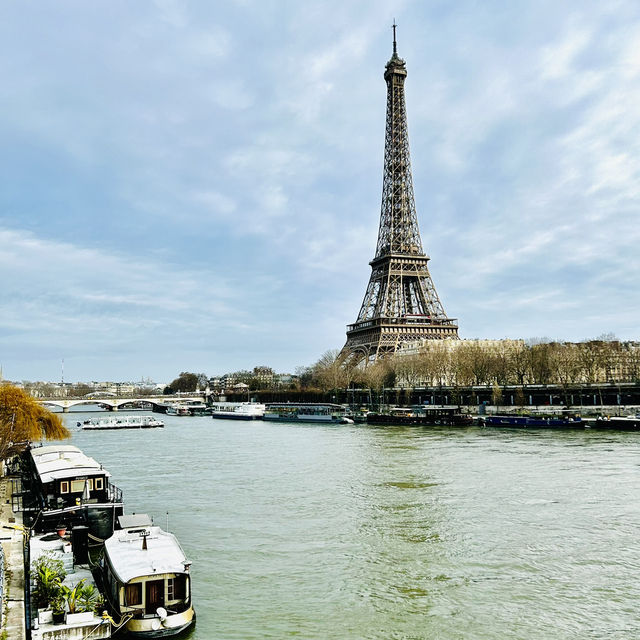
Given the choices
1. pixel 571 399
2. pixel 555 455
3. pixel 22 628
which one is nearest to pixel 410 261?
pixel 571 399

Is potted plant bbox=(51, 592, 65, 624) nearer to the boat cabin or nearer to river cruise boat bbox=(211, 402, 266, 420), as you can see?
the boat cabin

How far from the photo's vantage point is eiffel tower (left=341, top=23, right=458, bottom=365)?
9944 centimetres

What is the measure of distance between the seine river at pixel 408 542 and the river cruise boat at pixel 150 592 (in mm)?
610

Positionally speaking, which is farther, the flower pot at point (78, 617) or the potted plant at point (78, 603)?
the potted plant at point (78, 603)

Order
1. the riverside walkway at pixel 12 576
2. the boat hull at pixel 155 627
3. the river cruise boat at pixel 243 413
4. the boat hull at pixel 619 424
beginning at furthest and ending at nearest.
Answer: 1. the river cruise boat at pixel 243 413
2. the boat hull at pixel 619 424
3. the boat hull at pixel 155 627
4. the riverside walkway at pixel 12 576

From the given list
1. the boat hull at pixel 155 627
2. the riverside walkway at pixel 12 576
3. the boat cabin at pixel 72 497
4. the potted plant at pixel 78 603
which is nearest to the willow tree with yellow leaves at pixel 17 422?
the boat cabin at pixel 72 497

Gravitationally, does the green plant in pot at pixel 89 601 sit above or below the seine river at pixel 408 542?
above

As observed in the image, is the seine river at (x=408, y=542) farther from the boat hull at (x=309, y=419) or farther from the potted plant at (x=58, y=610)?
the boat hull at (x=309, y=419)

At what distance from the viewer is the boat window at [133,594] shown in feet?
42.2

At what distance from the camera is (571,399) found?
71.4 metres

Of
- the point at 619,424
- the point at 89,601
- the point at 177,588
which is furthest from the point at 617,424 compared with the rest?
the point at 89,601

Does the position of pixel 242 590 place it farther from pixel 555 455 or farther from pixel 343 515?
pixel 555 455

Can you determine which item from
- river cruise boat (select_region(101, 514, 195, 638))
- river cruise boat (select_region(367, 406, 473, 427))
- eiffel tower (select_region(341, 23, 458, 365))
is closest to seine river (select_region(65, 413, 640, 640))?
river cruise boat (select_region(101, 514, 195, 638))

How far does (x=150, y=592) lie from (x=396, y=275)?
9117 centimetres
